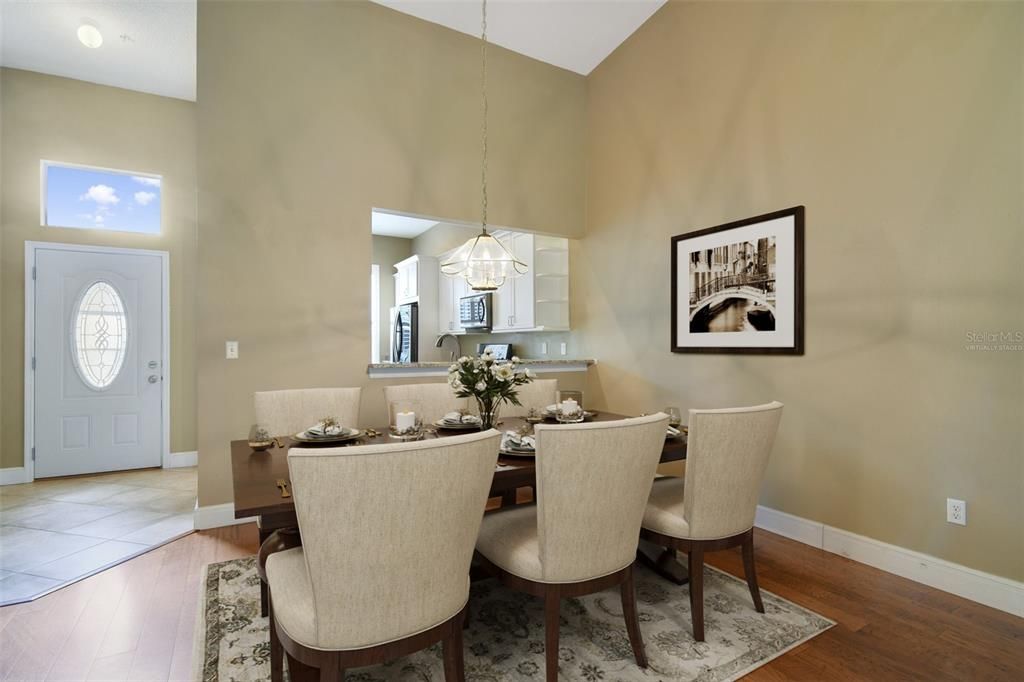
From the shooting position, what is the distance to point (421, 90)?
3.92m

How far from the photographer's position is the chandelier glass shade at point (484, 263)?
10.1 ft

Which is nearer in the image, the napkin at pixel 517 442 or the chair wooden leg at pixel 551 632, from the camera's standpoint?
the chair wooden leg at pixel 551 632

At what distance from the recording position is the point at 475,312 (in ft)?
19.0

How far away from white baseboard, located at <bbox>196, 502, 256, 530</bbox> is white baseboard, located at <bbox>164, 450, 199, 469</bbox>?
6.59 ft

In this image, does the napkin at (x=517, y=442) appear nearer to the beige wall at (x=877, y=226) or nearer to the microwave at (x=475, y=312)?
the beige wall at (x=877, y=226)

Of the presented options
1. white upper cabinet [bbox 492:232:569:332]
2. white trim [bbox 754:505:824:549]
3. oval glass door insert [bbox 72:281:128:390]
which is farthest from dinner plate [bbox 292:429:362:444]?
oval glass door insert [bbox 72:281:128:390]

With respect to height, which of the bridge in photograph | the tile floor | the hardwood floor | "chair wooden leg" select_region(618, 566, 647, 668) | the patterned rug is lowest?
the tile floor

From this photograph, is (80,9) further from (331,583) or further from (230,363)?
(331,583)

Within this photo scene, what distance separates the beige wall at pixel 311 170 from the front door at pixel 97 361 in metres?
2.09

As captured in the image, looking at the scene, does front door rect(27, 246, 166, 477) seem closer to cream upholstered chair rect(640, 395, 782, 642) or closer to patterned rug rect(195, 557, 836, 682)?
patterned rug rect(195, 557, 836, 682)

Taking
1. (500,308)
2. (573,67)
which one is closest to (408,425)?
(500,308)

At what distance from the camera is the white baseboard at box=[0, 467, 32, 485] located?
411 centimetres

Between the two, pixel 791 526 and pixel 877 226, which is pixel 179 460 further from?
pixel 877 226

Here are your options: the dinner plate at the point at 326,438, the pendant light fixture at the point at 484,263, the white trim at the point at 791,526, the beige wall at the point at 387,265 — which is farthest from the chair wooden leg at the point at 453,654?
the beige wall at the point at 387,265
